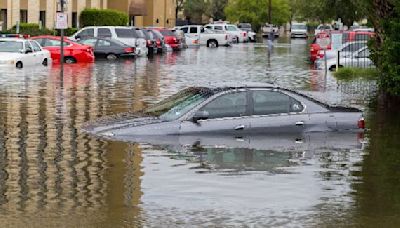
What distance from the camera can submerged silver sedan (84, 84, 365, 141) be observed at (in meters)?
17.4

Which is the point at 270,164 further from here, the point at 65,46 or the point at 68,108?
the point at 65,46

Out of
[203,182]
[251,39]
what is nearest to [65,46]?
[203,182]

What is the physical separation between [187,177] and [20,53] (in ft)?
81.0

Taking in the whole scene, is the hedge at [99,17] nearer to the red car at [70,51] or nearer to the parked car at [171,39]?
the parked car at [171,39]

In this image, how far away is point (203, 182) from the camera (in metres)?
13.5

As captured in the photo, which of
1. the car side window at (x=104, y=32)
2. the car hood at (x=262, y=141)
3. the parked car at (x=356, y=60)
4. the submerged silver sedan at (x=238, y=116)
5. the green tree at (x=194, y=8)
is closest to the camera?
the car hood at (x=262, y=141)

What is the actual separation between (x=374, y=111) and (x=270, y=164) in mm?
9472

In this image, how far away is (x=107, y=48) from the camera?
4838cm

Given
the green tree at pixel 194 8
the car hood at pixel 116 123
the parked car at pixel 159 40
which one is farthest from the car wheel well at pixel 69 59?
the green tree at pixel 194 8

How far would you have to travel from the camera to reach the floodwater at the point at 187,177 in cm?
1139

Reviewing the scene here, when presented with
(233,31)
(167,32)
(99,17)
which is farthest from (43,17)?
(233,31)

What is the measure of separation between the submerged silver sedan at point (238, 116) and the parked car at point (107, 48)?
3043 centimetres

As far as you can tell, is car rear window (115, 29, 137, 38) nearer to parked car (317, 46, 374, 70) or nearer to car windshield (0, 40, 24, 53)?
car windshield (0, 40, 24, 53)

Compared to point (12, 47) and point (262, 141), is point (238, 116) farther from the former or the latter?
point (12, 47)
